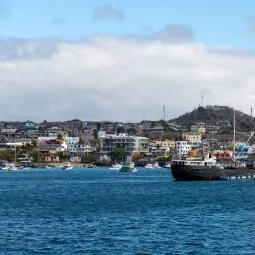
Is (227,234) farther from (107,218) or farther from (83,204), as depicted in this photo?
(83,204)

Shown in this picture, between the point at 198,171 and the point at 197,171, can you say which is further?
the point at 198,171

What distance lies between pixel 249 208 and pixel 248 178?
214 ft

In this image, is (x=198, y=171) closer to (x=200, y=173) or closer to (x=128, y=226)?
(x=200, y=173)

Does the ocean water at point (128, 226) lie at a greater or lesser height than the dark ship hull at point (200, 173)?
lesser

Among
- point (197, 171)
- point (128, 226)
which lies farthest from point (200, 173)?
point (128, 226)

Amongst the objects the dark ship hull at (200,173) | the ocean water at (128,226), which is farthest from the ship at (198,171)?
the ocean water at (128,226)

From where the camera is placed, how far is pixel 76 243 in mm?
44125

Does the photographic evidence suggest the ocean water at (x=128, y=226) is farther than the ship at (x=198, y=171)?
No

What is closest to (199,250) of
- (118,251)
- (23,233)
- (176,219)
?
(118,251)

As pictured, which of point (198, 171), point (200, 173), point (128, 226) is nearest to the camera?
point (128, 226)

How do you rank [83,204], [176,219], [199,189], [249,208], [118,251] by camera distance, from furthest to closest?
[199,189], [83,204], [249,208], [176,219], [118,251]

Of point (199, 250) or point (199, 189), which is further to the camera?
point (199, 189)

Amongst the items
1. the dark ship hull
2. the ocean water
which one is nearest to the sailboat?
the dark ship hull

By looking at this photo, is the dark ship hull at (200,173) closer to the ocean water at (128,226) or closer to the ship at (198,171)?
the ship at (198,171)
